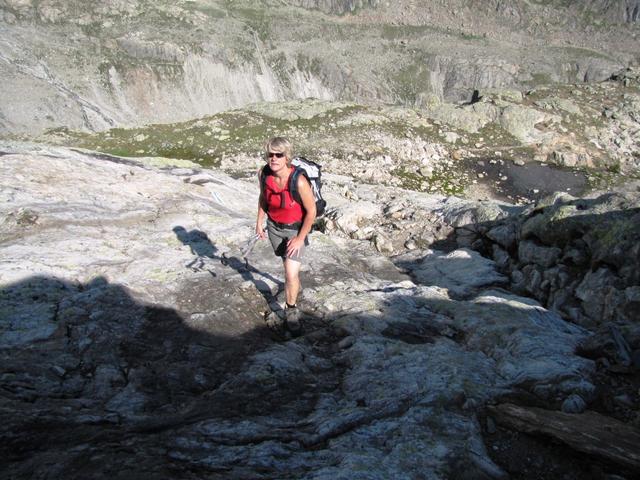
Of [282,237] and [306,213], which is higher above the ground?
[306,213]

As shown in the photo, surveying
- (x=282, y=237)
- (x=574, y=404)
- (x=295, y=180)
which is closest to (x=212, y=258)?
(x=282, y=237)

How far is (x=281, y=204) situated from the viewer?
7062mm

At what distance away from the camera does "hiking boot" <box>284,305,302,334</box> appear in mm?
7633

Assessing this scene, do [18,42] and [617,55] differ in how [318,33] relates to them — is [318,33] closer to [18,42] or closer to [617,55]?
[18,42]

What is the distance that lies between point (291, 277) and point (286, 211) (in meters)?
1.21

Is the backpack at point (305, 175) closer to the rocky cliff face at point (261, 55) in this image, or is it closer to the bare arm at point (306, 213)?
the bare arm at point (306, 213)

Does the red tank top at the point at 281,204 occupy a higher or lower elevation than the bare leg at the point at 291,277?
higher

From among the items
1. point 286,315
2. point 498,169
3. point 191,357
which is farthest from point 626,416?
point 498,169

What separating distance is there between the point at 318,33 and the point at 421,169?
7058 cm

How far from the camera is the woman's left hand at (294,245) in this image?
6.96 metres

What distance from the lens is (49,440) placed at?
408 centimetres

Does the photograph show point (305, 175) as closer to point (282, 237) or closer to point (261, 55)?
point (282, 237)

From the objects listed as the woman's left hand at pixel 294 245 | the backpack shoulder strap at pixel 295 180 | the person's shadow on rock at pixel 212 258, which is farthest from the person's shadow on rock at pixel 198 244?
the backpack shoulder strap at pixel 295 180

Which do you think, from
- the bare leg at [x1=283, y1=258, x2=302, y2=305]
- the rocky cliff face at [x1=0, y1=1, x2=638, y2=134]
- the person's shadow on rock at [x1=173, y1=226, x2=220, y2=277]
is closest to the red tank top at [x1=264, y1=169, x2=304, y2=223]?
the bare leg at [x1=283, y1=258, x2=302, y2=305]
